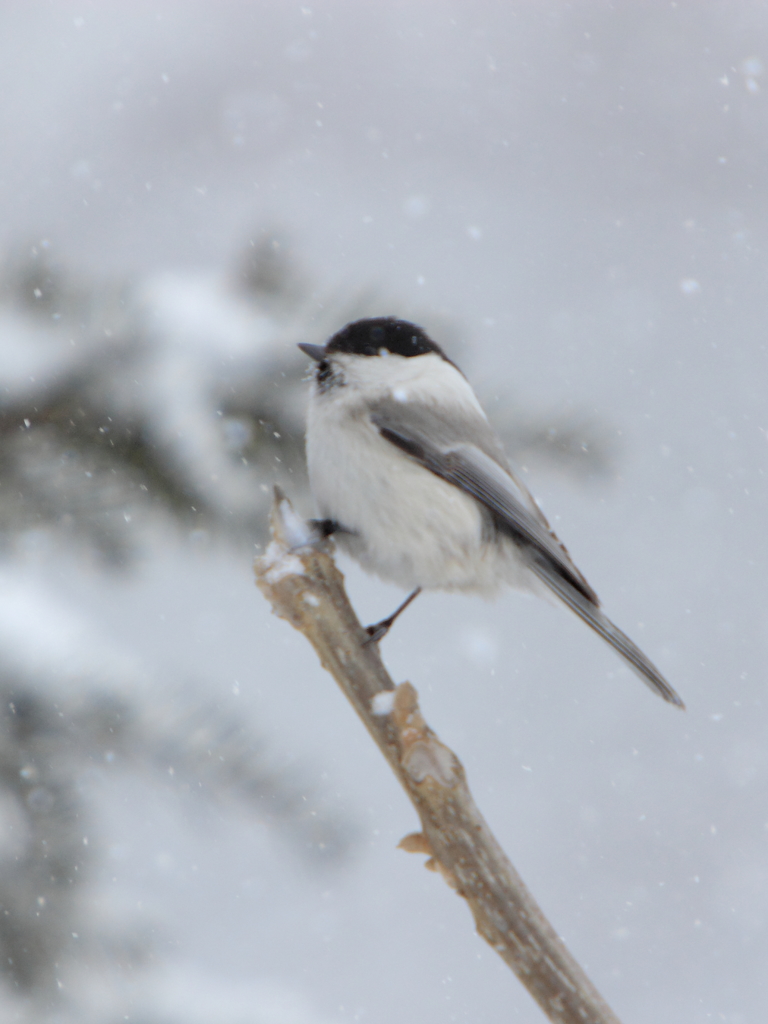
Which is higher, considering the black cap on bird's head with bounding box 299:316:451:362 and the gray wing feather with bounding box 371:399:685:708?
the black cap on bird's head with bounding box 299:316:451:362

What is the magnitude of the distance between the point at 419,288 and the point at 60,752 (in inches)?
66.8

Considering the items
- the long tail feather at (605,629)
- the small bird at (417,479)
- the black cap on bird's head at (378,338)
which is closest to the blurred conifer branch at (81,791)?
the small bird at (417,479)

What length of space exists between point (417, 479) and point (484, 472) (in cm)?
13

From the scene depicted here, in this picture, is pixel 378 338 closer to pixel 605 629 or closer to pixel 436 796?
pixel 605 629

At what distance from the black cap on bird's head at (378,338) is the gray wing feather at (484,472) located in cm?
10

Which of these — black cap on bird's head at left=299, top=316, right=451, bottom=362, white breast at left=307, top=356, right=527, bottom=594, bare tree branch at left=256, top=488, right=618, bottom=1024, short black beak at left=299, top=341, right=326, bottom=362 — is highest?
black cap on bird's head at left=299, top=316, right=451, bottom=362

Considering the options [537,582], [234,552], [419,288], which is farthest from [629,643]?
[419,288]

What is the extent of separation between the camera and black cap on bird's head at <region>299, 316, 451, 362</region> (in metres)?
1.39

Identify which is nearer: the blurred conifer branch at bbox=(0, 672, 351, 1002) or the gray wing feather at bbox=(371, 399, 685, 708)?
the blurred conifer branch at bbox=(0, 672, 351, 1002)

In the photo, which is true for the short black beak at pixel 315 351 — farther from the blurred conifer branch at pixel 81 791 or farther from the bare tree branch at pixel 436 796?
the blurred conifer branch at pixel 81 791

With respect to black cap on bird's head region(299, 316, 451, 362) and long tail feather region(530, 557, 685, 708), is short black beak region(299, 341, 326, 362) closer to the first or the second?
black cap on bird's head region(299, 316, 451, 362)

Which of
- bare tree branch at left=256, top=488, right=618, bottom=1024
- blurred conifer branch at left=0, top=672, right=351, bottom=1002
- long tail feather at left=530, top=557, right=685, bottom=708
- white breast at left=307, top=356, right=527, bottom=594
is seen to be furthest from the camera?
white breast at left=307, top=356, right=527, bottom=594

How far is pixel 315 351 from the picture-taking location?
1310mm

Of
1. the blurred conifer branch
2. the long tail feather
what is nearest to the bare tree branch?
the blurred conifer branch
